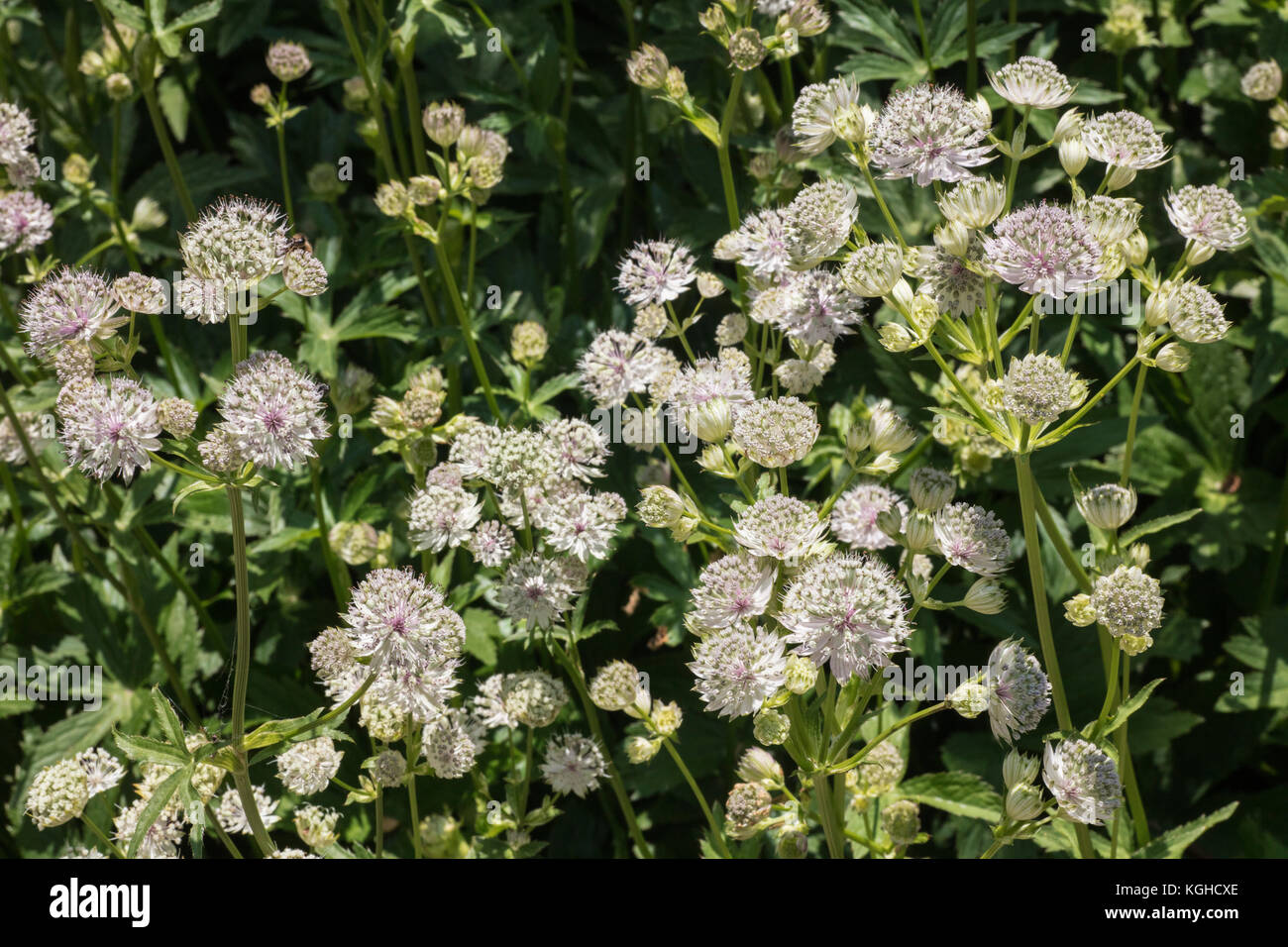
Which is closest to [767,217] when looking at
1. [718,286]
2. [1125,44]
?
[718,286]

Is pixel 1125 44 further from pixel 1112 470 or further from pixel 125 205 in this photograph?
pixel 125 205

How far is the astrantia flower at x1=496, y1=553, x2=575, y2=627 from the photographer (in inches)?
70.2

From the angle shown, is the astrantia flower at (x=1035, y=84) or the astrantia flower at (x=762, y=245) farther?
the astrantia flower at (x=762, y=245)

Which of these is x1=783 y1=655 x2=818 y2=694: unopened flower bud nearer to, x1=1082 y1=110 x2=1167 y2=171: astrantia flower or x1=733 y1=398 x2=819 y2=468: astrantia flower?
x1=733 y1=398 x2=819 y2=468: astrantia flower

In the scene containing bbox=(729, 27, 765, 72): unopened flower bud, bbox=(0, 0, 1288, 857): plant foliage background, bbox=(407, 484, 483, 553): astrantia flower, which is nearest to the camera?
bbox=(407, 484, 483, 553): astrantia flower

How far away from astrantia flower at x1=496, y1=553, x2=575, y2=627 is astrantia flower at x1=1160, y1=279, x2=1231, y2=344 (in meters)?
0.93

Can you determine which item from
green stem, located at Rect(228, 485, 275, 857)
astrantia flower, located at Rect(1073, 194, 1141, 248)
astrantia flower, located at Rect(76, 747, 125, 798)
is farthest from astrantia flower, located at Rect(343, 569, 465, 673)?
→ astrantia flower, located at Rect(1073, 194, 1141, 248)

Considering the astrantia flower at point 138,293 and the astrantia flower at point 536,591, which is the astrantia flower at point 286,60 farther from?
the astrantia flower at point 536,591

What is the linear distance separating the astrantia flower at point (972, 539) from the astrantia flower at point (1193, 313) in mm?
351

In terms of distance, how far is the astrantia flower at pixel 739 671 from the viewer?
4.87 feet

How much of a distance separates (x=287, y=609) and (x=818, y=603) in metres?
1.46

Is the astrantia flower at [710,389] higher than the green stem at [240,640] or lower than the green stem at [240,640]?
higher

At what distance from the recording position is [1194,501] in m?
2.61

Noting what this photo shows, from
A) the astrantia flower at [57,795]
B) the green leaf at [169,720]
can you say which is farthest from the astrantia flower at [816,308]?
the astrantia flower at [57,795]
